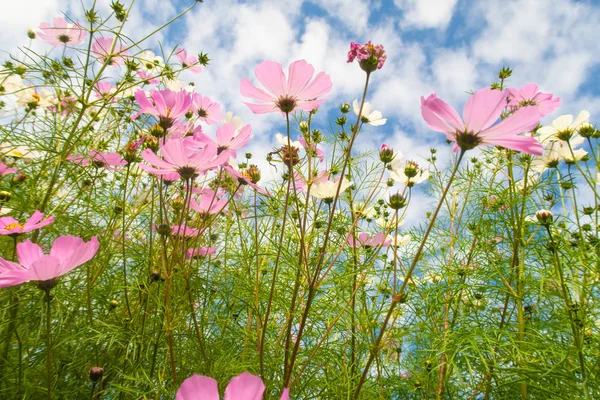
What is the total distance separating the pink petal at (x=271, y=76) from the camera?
558 millimetres

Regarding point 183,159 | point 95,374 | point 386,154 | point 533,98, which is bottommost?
point 95,374

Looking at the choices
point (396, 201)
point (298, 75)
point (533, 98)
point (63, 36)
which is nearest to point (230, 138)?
point (298, 75)

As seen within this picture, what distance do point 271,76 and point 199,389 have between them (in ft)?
1.35

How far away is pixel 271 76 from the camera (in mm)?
562

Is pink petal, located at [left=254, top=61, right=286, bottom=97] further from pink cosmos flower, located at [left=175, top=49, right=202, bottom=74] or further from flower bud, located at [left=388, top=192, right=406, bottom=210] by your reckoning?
pink cosmos flower, located at [left=175, top=49, right=202, bottom=74]

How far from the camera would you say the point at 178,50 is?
1.09 metres

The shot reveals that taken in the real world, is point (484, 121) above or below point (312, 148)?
below

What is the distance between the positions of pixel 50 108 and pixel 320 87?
1.02 m

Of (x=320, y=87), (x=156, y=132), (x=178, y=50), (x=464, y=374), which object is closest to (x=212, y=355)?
(x=156, y=132)

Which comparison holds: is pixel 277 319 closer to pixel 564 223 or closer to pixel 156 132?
pixel 156 132

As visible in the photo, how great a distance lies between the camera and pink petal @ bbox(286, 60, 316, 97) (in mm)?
562

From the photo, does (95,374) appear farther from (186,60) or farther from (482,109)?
(186,60)

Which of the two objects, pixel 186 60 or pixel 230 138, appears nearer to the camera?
pixel 230 138

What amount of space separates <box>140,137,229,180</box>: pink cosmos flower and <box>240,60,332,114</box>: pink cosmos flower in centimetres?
9
